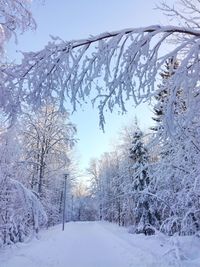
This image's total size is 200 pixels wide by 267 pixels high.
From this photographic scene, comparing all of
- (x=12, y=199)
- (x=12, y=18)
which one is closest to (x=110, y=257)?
(x=12, y=199)

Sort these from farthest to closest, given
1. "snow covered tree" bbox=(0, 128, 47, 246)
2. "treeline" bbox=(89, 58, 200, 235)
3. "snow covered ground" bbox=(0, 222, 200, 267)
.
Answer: "snow covered ground" bbox=(0, 222, 200, 267) → "snow covered tree" bbox=(0, 128, 47, 246) → "treeline" bbox=(89, 58, 200, 235)

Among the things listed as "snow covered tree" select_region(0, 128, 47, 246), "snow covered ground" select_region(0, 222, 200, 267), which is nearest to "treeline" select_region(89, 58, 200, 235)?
"snow covered ground" select_region(0, 222, 200, 267)

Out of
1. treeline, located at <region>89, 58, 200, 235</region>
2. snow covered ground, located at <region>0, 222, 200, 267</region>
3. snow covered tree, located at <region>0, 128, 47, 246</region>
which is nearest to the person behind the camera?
treeline, located at <region>89, 58, 200, 235</region>

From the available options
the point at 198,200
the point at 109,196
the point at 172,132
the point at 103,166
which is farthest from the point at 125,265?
the point at 103,166

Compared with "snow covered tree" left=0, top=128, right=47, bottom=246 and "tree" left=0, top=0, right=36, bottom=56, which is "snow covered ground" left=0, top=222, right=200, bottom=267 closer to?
"snow covered tree" left=0, top=128, right=47, bottom=246

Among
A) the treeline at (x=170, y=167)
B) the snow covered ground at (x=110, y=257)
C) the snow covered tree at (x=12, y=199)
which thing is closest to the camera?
the treeline at (x=170, y=167)

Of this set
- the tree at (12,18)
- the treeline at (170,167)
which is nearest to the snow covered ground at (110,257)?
the treeline at (170,167)

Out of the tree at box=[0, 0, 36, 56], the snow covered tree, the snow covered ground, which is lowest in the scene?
the snow covered ground

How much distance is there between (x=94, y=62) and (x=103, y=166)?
6120cm

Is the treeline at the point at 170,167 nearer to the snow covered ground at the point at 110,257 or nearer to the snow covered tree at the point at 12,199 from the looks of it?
the snow covered ground at the point at 110,257

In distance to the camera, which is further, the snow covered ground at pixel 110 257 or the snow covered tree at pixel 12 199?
the snow covered ground at pixel 110 257

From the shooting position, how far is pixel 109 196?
58906 millimetres

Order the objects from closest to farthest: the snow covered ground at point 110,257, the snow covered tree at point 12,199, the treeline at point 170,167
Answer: the treeline at point 170,167, the snow covered tree at point 12,199, the snow covered ground at point 110,257

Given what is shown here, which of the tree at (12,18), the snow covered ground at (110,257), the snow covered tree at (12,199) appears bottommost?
the snow covered ground at (110,257)
